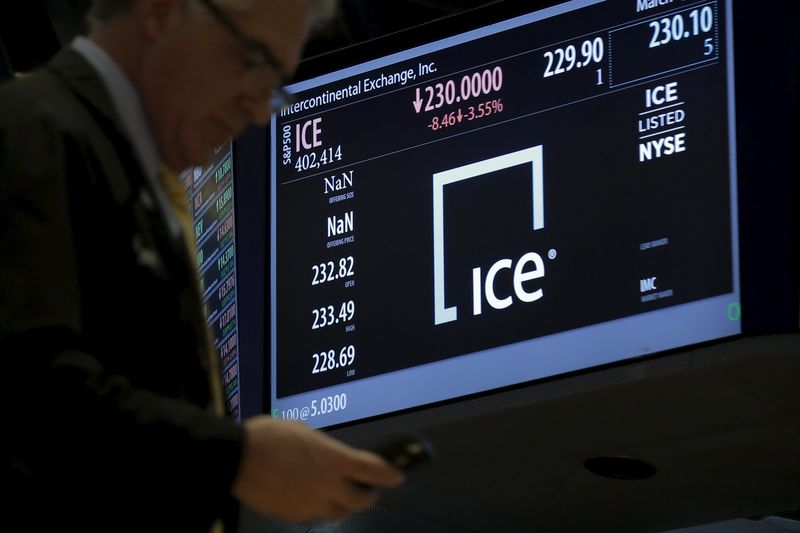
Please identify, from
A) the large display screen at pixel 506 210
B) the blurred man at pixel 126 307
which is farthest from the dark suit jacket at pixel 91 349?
the large display screen at pixel 506 210

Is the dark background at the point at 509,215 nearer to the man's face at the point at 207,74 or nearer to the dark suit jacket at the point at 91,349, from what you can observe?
the man's face at the point at 207,74

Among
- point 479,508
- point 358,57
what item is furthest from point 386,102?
point 479,508

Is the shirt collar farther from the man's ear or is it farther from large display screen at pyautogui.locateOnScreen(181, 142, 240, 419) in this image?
large display screen at pyautogui.locateOnScreen(181, 142, 240, 419)

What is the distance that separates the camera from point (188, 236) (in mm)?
1810

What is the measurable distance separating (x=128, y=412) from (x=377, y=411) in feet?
9.76

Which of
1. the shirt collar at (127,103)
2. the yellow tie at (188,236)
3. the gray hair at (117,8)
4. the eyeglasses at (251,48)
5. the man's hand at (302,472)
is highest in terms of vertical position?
the gray hair at (117,8)

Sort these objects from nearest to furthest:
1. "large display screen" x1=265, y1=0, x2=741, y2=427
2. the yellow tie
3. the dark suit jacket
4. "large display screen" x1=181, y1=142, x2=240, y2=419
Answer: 1. the dark suit jacket
2. the yellow tie
3. "large display screen" x1=265, y1=0, x2=741, y2=427
4. "large display screen" x1=181, y1=142, x2=240, y2=419

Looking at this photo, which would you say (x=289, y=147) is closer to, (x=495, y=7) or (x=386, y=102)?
(x=386, y=102)

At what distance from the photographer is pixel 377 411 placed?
14.8 ft

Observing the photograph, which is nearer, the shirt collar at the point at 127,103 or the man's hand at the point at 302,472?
the man's hand at the point at 302,472

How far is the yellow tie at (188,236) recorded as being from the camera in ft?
5.74

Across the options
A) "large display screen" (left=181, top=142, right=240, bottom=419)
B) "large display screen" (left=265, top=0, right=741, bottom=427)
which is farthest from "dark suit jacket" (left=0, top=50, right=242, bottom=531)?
"large display screen" (left=181, top=142, right=240, bottom=419)

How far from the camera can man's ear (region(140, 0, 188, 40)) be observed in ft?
5.87

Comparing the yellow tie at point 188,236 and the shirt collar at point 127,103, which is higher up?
the shirt collar at point 127,103
